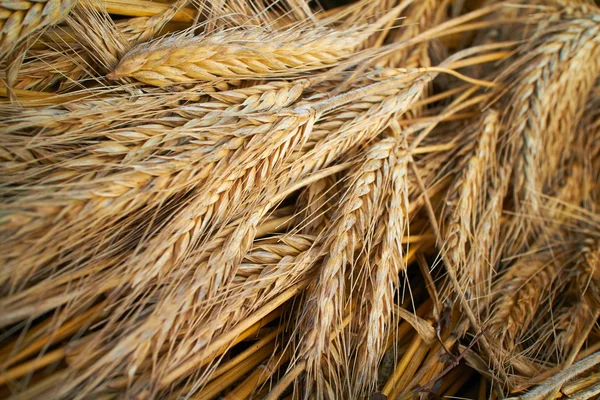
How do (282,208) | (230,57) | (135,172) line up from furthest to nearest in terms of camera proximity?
1. (282,208)
2. (230,57)
3. (135,172)

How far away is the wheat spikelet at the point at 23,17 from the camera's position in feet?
3.58

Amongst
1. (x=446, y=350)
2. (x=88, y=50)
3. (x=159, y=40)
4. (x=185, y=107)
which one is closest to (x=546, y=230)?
(x=446, y=350)

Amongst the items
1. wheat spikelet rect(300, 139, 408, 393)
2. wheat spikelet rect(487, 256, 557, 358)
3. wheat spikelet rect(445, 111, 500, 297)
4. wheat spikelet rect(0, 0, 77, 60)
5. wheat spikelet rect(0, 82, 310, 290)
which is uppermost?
wheat spikelet rect(0, 0, 77, 60)

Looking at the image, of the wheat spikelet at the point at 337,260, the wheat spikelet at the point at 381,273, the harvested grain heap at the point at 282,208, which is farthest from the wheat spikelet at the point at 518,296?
the wheat spikelet at the point at 337,260

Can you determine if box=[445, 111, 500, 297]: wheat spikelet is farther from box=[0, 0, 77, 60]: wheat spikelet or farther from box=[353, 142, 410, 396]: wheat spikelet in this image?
box=[0, 0, 77, 60]: wheat spikelet

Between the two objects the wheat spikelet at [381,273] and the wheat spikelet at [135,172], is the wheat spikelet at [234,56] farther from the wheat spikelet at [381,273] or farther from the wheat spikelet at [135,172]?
the wheat spikelet at [381,273]

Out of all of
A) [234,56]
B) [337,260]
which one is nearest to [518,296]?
[337,260]

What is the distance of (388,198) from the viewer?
55.4 inches

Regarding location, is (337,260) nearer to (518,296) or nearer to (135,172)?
(135,172)

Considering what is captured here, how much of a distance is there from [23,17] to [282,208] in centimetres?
88

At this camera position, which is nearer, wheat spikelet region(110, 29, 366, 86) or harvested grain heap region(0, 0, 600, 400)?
harvested grain heap region(0, 0, 600, 400)

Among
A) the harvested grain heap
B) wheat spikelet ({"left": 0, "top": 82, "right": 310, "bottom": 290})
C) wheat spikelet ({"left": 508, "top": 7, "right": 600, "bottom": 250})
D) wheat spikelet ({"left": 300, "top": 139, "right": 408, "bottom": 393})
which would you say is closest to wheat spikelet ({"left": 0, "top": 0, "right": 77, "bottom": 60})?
the harvested grain heap

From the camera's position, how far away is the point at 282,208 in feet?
4.99

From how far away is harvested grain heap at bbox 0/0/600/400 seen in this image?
1043mm
